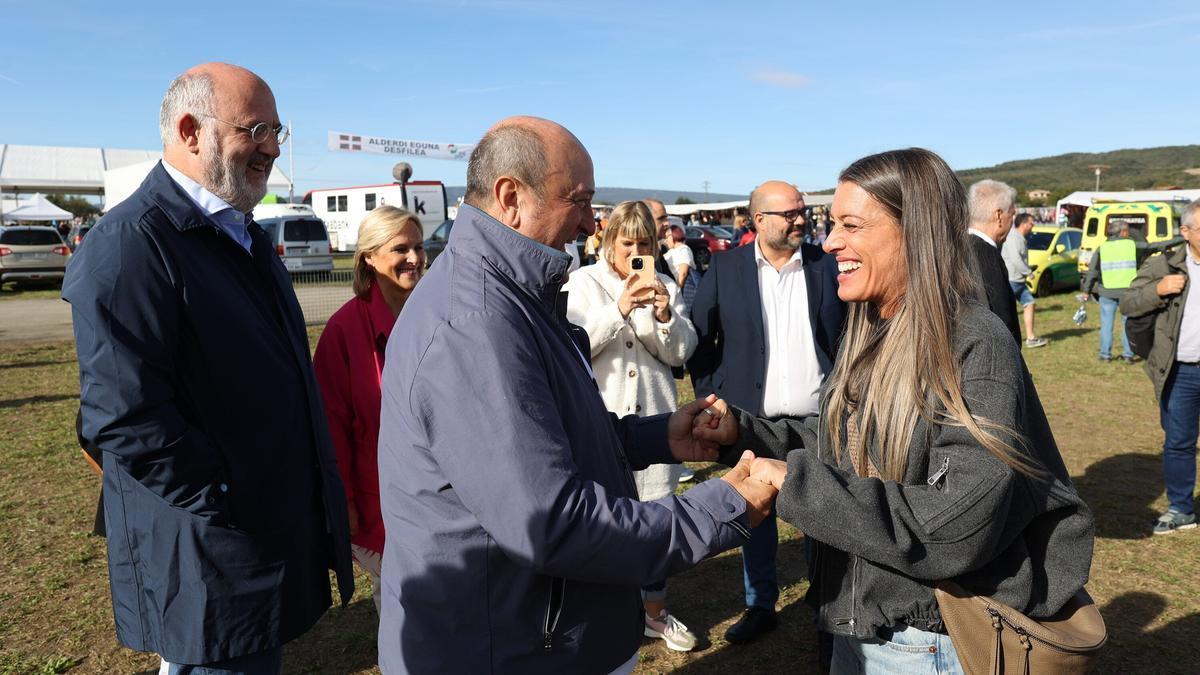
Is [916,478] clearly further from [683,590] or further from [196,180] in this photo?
[683,590]

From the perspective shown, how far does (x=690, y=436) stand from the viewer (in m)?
2.44

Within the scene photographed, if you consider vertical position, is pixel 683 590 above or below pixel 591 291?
below

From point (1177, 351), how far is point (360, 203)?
31622 millimetres

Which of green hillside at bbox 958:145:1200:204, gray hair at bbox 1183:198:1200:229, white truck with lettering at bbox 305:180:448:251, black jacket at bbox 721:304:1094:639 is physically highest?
green hillside at bbox 958:145:1200:204

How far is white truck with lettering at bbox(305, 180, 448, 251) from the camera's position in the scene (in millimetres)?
27812

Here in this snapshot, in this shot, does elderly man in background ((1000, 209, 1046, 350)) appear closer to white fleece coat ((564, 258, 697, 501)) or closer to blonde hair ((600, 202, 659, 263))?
blonde hair ((600, 202, 659, 263))

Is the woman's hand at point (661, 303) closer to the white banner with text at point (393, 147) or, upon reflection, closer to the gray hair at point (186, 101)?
the gray hair at point (186, 101)

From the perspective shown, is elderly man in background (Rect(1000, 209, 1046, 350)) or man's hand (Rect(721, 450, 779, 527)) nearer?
man's hand (Rect(721, 450, 779, 527))

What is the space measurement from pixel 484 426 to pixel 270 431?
1.05 meters

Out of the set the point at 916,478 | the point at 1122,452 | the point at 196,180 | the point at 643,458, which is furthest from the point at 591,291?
the point at 1122,452

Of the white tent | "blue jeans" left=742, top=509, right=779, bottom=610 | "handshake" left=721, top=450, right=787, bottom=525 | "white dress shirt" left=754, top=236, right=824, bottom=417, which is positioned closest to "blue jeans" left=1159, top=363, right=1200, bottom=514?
"white dress shirt" left=754, top=236, right=824, bottom=417

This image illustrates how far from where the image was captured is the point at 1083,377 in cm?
1066

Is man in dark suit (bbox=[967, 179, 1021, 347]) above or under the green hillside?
under

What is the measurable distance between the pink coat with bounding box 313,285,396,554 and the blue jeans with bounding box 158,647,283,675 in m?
0.96
